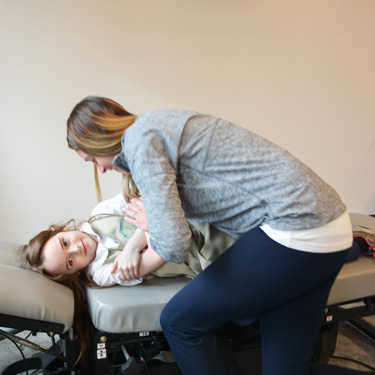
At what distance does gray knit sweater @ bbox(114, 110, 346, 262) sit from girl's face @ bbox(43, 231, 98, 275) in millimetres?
575

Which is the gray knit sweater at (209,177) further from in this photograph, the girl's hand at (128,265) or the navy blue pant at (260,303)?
the girl's hand at (128,265)

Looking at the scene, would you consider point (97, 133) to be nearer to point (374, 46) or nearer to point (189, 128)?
point (189, 128)

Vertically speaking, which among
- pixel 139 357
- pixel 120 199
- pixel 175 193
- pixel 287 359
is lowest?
pixel 139 357

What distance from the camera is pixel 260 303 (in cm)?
96

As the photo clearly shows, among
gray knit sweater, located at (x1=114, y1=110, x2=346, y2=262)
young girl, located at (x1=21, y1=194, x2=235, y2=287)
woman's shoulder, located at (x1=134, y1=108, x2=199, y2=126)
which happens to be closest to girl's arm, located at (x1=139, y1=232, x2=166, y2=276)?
young girl, located at (x1=21, y1=194, x2=235, y2=287)

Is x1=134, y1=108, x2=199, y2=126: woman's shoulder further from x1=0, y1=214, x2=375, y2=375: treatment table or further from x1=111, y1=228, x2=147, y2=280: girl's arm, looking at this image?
x1=0, y1=214, x2=375, y2=375: treatment table

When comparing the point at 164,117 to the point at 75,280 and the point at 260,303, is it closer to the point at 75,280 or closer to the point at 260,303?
the point at 260,303

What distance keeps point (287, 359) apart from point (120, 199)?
0.93 metres

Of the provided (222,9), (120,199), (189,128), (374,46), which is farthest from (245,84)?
(189,128)

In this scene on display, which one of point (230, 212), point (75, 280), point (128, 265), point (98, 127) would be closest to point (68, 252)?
point (75, 280)

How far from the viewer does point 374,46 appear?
2.71 metres

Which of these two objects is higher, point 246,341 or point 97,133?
point 97,133

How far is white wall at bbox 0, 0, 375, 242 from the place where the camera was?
214cm

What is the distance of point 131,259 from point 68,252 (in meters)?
0.26
